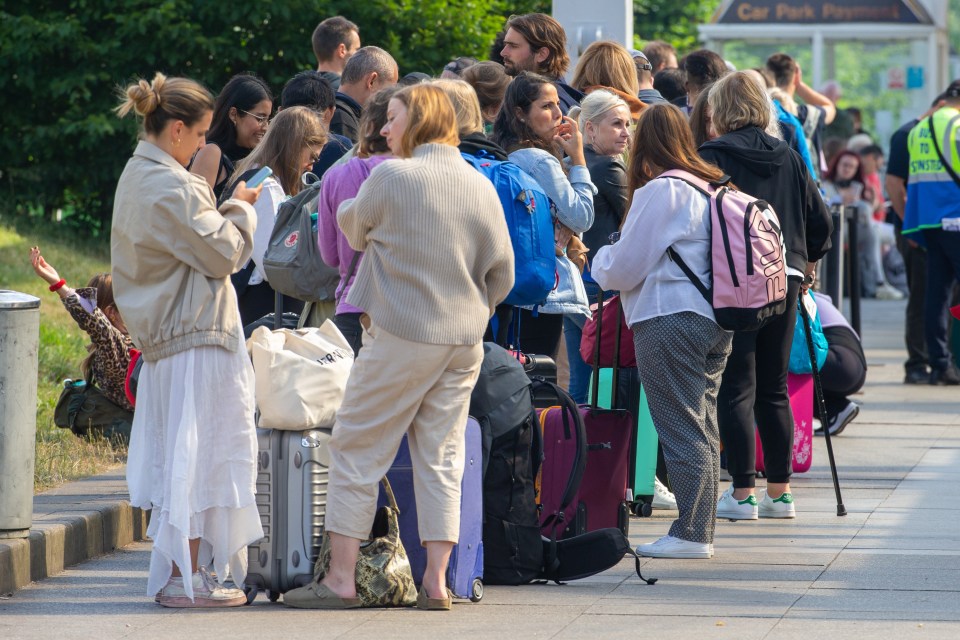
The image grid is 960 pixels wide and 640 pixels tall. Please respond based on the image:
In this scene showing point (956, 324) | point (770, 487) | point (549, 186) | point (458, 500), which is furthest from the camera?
point (956, 324)

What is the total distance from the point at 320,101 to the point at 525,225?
180 centimetres

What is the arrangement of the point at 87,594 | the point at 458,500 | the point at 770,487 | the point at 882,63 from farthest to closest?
the point at 882,63, the point at 770,487, the point at 87,594, the point at 458,500

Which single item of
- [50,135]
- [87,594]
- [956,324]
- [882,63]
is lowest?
[87,594]

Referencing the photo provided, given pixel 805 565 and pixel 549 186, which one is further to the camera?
pixel 549 186

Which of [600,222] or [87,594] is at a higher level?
[600,222]

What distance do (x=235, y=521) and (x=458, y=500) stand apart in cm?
74

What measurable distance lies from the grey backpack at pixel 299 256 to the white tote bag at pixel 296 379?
0.76 meters

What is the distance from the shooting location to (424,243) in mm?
5355

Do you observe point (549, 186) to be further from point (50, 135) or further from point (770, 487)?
point (50, 135)

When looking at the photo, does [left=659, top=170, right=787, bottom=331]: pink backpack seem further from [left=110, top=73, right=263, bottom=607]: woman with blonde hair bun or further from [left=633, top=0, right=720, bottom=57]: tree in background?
[left=633, top=0, right=720, bottom=57]: tree in background

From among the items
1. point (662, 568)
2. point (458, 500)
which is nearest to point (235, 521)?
point (458, 500)

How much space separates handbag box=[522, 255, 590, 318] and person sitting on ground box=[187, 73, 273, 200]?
60.5 inches

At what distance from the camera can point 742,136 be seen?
279 inches

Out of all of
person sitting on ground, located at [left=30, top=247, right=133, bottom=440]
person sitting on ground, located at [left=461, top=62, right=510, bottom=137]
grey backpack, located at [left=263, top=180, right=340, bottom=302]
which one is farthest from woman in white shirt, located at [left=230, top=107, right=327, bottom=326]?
person sitting on ground, located at [left=461, top=62, right=510, bottom=137]
